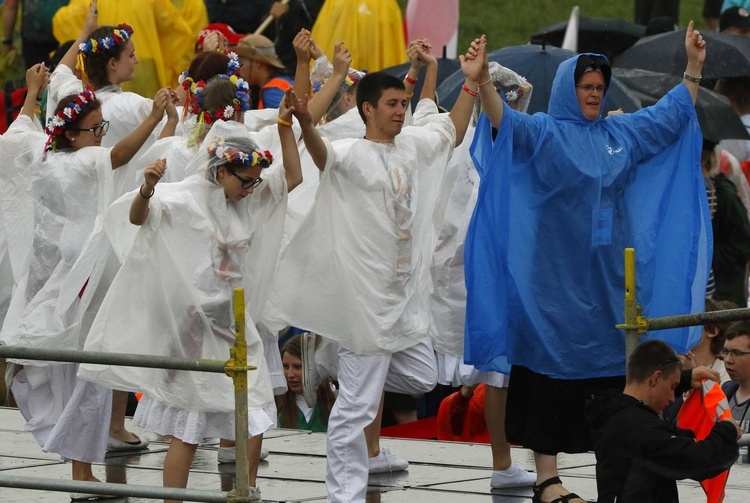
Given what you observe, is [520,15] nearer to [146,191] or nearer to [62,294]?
[62,294]

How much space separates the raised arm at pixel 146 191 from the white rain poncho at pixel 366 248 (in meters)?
0.92

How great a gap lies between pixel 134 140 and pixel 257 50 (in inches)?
131

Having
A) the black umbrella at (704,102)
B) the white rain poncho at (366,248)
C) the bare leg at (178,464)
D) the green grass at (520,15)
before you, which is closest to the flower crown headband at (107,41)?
the white rain poncho at (366,248)

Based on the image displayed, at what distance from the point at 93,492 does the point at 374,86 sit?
2306mm

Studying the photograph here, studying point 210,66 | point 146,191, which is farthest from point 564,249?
point 210,66

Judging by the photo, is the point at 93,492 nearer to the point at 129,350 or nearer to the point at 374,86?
the point at 129,350

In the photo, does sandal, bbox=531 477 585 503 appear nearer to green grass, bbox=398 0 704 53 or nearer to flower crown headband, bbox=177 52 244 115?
flower crown headband, bbox=177 52 244 115

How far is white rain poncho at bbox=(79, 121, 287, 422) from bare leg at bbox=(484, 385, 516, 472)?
49.8 inches

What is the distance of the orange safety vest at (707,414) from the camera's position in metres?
6.29

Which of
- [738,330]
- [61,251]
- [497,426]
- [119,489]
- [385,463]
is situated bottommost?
[385,463]

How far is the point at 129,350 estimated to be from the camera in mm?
7195

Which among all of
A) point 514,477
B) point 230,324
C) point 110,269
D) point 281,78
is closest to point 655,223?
point 514,477

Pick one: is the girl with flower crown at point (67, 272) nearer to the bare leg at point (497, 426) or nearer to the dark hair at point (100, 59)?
→ the dark hair at point (100, 59)

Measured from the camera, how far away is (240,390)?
6266 mm
